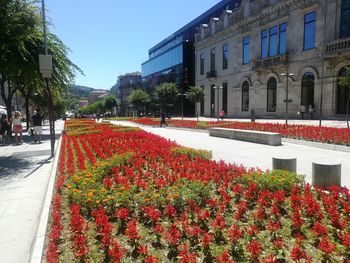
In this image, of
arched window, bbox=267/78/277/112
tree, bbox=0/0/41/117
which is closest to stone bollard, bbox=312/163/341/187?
tree, bbox=0/0/41/117

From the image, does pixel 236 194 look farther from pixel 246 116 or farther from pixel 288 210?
pixel 246 116

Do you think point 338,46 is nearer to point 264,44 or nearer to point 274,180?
point 264,44

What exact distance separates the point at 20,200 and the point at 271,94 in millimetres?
36300

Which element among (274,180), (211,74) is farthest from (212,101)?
(274,180)

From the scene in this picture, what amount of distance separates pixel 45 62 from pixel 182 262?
35.5 ft

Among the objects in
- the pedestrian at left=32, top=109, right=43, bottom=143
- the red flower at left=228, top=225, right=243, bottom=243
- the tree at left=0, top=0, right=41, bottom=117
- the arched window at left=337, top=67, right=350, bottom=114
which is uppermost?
the tree at left=0, top=0, right=41, bottom=117

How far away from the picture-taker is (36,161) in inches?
485

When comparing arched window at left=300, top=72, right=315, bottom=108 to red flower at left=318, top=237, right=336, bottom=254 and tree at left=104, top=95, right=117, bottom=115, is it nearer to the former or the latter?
red flower at left=318, top=237, right=336, bottom=254

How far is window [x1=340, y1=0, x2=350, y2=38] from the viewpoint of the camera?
28.8m

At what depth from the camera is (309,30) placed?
33.0 m

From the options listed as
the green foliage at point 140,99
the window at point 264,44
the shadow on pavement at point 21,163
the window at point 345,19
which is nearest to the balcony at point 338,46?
the window at point 345,19

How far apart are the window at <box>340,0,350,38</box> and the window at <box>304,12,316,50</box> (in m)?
3.19

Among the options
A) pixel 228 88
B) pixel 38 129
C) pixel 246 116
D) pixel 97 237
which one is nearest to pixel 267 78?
pixel 246 116

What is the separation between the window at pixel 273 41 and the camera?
3703 centimetres
